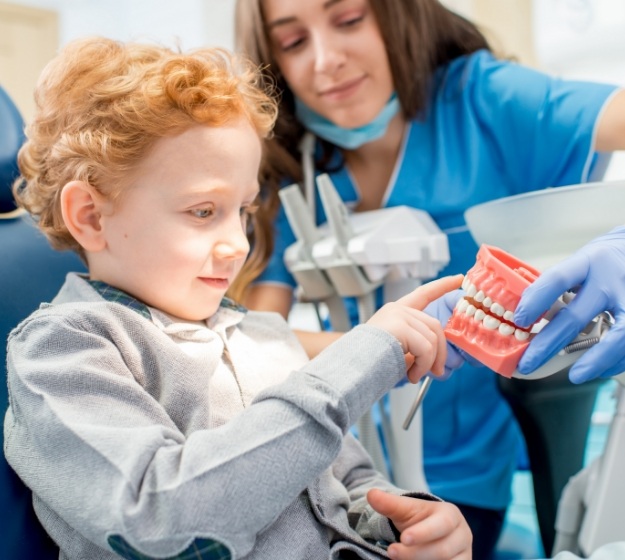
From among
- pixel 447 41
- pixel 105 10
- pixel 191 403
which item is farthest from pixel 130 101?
pixel 105 10

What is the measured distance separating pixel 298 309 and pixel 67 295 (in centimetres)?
160

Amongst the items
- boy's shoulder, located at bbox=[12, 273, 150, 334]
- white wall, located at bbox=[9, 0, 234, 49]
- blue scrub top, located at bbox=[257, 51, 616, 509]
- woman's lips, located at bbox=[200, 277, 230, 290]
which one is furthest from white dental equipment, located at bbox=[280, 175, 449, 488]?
white wall, located at bbox=[9, 0, 234, 49]

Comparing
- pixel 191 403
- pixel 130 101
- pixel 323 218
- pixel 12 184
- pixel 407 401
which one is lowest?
pixel 407 401

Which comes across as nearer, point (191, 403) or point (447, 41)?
point (191, 403)

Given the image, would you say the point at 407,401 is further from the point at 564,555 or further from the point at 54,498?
the point at 54,498

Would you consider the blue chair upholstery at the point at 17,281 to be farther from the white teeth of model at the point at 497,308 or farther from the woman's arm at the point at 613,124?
the woman's arm at the point at 613,124

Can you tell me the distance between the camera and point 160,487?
2.00ft

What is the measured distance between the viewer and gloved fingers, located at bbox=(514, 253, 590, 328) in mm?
Result: 732

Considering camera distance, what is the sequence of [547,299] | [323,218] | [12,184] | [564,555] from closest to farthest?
[547,299] → [564,555] → [12,184] → [323,218]

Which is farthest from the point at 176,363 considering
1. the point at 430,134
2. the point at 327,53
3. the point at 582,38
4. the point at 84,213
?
the point at 582,38

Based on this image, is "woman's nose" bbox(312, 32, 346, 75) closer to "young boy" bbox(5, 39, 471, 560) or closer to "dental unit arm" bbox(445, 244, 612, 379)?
"young boy" bbox(5, 39, 471, 560)

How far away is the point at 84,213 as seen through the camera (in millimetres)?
828

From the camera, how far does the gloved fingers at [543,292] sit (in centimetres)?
73

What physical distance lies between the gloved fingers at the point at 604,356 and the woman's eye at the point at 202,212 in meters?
0.44
